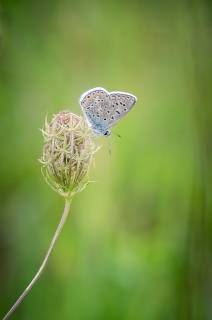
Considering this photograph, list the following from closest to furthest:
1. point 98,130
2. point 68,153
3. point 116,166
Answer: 1. point 68,153
2. point 98,130
3. point 116,166

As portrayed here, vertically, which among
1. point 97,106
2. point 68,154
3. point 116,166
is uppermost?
point 97,106

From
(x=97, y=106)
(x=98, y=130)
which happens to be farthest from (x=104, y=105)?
(x=98, y=130)

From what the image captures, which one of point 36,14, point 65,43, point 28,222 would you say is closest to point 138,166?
point 28,222

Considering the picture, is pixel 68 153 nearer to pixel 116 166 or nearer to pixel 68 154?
pixel 68 154

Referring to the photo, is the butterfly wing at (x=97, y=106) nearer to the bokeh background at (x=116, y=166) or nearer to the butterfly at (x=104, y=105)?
the butterfly at (x=104, y=105)

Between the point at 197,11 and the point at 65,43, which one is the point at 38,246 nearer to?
the point at 65,43

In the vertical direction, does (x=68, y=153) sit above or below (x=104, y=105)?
below
